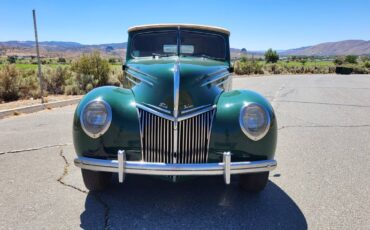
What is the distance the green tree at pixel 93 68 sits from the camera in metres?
14.0

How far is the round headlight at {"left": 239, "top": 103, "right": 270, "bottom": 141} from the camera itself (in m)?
3.13

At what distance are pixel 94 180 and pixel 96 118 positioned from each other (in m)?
0.77

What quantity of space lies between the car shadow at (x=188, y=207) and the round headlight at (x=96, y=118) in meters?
0.81

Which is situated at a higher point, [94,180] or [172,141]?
[172,141]

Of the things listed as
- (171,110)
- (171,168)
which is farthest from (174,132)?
(171,168)

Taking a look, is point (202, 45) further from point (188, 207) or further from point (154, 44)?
point (188, 207)

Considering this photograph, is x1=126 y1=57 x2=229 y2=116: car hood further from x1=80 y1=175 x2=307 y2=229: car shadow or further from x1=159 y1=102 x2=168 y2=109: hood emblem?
x1=80 y1=175 x2=307 y2=229: car shadow

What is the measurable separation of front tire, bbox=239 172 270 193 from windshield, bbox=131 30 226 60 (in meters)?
1.94

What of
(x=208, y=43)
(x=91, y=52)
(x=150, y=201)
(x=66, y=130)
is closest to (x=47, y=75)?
(x=91, y=52)

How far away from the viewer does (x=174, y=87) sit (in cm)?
326

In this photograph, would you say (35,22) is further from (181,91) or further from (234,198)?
(234,198)

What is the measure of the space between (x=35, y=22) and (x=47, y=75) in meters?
5.43

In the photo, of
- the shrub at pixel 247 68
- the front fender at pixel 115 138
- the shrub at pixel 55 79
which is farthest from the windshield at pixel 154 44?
the shrub at pixel 247 68

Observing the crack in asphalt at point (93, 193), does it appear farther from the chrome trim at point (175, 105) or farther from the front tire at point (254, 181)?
the front tire at point (254, 181)
